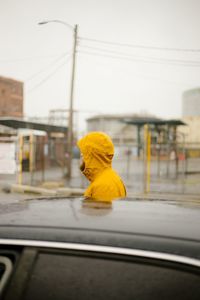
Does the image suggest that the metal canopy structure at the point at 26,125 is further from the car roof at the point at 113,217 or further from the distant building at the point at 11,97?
the distant building at the point at 11,97

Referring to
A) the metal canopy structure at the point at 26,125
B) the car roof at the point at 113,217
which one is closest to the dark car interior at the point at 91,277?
the car roof at the point at 113,217

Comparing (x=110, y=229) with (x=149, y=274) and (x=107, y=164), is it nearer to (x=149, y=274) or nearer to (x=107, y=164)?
(x=149, y=274)

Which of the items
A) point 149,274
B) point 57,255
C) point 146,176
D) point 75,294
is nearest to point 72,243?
point 57,255

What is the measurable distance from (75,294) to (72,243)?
21cm

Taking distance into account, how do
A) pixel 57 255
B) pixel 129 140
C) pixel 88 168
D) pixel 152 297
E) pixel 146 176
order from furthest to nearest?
pixel 129 140 < pixel 146 176 < pixel 88 168 < pixel 57 255 < pixel 152 297

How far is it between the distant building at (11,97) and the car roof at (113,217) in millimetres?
66435

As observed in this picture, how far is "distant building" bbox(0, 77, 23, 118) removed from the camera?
68.4 m

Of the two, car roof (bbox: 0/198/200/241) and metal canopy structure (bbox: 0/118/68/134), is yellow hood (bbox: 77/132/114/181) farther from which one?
metal canopy structure (bbox: 0/118/68/134)

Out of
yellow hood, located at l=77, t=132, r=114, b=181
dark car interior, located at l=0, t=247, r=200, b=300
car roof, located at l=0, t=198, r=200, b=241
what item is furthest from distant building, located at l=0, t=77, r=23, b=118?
dark car interior, located at l=0, t=247, r=200, b=300

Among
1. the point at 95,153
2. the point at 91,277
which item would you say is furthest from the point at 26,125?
the point at 91,277

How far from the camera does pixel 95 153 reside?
183 inches

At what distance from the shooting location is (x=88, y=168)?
466 cm

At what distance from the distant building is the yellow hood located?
64.7 metres

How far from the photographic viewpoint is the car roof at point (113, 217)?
224 centimetres
